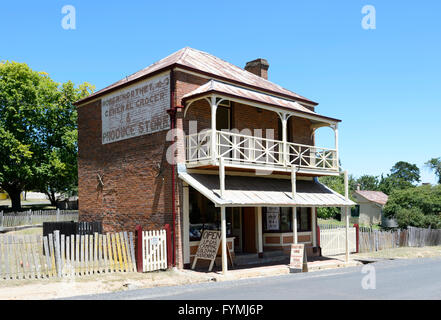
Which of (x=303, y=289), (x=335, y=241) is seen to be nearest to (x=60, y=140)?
(x=335, y=241)

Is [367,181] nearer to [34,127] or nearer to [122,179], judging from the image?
[34,127]

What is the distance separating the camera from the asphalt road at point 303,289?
999 centimetres

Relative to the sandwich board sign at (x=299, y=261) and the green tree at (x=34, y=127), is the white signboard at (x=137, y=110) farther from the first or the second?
the green tree at (x=34, y=127)

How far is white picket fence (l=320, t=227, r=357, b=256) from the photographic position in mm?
22297

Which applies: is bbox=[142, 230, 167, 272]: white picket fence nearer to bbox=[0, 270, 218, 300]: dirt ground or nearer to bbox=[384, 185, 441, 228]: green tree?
bbox=[0, 270, 218, 300]: dirt ground

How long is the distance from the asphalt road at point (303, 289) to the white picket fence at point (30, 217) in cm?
2155

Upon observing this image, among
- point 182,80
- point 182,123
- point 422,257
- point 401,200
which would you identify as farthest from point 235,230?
point 401,200

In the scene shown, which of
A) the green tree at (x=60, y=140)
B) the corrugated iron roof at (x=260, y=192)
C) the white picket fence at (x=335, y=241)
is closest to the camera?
the corrugated iron roof at (x=260, y=192)

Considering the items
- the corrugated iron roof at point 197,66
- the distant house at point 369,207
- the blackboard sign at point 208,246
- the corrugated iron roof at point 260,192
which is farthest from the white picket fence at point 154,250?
the distant house at point 369,207

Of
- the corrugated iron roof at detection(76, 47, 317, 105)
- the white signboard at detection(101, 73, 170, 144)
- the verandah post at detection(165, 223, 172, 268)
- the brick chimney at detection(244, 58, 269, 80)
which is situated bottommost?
the verandah post at detection(165, 223, 172, 268)

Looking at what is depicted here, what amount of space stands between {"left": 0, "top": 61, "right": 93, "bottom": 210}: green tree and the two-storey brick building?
1646cm

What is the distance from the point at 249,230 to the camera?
19.1 meters

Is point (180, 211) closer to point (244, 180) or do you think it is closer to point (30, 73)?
point (244, 180)

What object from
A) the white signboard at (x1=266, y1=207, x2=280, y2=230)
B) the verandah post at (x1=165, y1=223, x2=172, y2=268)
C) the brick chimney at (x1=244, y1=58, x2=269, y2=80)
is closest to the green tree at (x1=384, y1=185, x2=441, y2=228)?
the brick chimney at (x1=244, y1=58, x2=269, y2=80)
